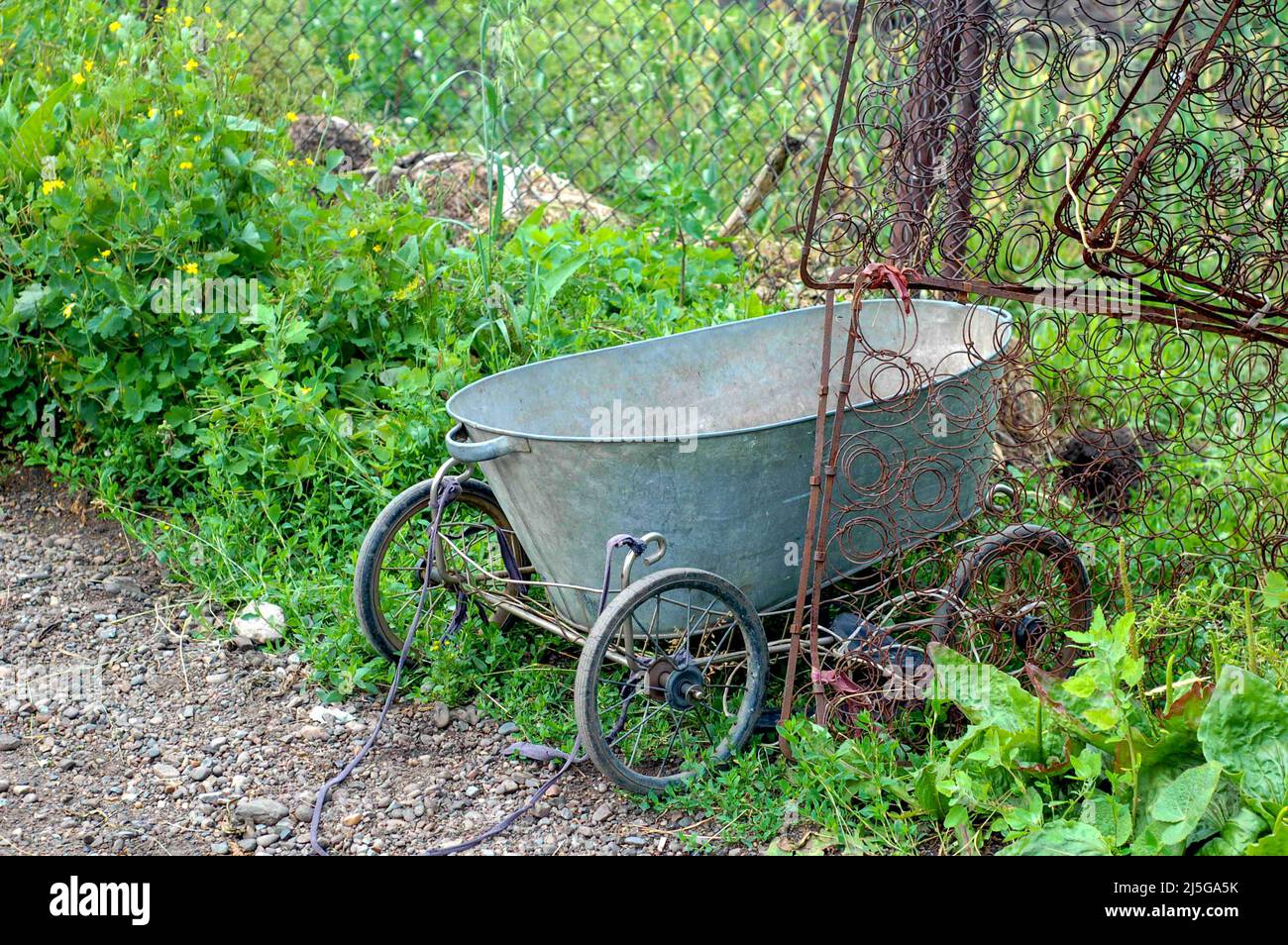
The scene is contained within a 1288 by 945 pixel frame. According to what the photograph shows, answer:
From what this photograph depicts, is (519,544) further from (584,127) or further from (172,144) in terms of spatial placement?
(584,127)

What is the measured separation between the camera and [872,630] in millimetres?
2654

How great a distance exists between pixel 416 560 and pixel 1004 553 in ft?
4.84

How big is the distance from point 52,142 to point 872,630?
2708 mm

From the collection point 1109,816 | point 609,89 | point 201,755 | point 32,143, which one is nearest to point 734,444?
point 1109,816

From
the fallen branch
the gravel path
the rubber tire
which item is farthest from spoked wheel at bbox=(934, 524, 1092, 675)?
the fallen branch

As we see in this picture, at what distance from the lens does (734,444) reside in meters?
2.46

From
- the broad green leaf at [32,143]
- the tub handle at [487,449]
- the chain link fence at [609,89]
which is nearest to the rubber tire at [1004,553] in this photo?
the tub handle at [487,449]

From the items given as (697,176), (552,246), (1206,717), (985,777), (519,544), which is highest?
(697,176)

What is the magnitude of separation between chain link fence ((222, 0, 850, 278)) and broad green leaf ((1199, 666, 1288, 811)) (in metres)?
2.84

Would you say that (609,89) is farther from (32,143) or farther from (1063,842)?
(1063,842)

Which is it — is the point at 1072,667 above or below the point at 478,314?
below

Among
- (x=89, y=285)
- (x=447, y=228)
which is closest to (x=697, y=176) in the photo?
(x=447, y=228)

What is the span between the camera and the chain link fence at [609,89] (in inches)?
192

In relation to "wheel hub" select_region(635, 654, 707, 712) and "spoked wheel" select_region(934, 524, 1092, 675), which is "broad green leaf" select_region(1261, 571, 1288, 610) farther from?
"wheel hub" select_region(635, 654, 707, 712)
